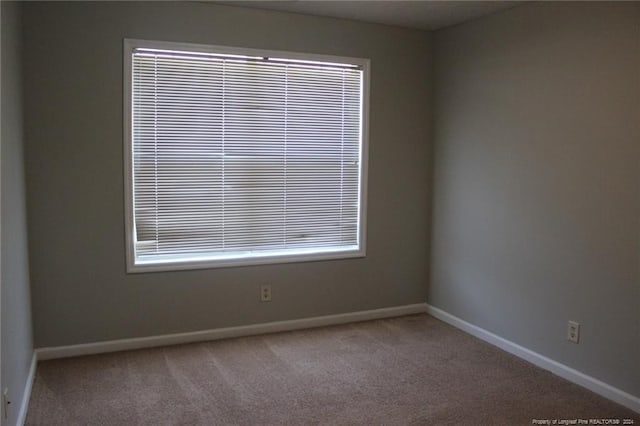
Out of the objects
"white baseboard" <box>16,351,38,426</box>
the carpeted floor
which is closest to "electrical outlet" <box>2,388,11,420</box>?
"white baseboard" <box>16,351,38,426</box>

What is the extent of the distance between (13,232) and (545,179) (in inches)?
119

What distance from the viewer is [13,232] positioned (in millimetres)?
2619

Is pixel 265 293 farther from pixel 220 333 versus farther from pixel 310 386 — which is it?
pixel 310 386

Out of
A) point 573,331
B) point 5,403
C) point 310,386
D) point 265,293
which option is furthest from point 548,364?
point 5,403

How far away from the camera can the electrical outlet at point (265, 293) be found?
155 inches

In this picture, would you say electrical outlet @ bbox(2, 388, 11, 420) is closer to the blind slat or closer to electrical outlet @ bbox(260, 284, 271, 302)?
the blind slat

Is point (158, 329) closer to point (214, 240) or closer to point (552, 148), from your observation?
point (214, 240)

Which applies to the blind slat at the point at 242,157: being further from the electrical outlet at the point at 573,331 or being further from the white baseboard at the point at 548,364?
the electrical outlet at the point at 573,331

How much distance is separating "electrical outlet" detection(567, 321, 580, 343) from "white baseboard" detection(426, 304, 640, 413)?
18cm

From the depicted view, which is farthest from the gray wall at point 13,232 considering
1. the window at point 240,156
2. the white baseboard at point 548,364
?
the white baseboard at point 548,364

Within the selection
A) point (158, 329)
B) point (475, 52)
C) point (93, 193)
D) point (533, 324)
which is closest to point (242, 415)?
point (158, 329)

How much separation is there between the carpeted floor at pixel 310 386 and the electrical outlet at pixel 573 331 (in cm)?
26

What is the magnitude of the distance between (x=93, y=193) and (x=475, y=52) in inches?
111

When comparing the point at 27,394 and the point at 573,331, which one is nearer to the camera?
the point at 27,394
